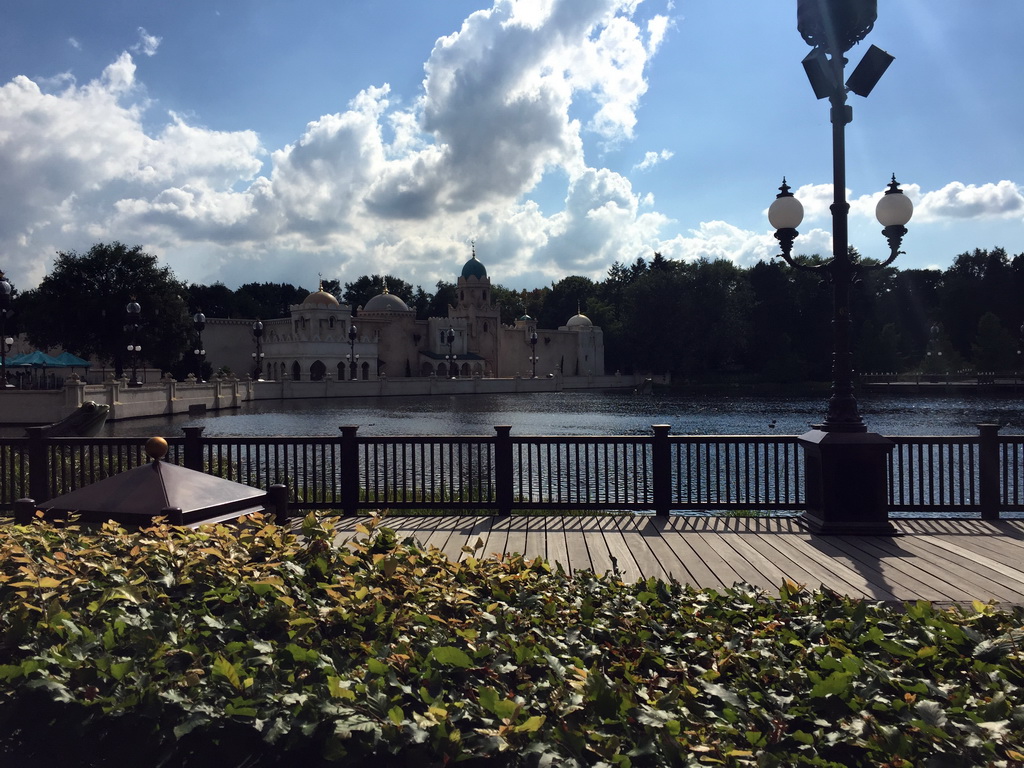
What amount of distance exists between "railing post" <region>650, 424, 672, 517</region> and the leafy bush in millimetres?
5425

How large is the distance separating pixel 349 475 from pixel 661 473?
154 inches

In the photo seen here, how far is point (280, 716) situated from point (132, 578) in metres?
1.49

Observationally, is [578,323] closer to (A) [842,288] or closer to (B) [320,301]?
(B) [320,301]

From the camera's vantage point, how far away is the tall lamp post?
27.3 feet

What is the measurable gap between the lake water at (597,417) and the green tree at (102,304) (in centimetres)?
949

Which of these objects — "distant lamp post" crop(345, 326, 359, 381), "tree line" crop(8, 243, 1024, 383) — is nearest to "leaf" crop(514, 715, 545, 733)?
"tree line" crop(8, 243, 1024, 383)

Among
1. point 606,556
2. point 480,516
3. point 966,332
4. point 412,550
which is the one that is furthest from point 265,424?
point 966,332

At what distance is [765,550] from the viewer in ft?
24.9

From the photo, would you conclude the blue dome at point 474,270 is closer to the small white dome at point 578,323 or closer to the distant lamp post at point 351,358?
the small white dome at point 578,323

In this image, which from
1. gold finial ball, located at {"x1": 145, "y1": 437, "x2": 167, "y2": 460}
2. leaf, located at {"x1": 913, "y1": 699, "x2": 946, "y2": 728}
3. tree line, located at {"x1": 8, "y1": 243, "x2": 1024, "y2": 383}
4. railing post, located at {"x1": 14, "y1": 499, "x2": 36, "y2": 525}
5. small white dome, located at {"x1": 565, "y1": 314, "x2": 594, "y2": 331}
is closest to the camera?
leaf, located at {"x1": 913, "y1": 699, "x2": 946, "y2": 728}

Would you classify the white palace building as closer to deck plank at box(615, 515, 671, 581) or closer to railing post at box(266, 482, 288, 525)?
deck plank at box(615, 515, 671, 581)

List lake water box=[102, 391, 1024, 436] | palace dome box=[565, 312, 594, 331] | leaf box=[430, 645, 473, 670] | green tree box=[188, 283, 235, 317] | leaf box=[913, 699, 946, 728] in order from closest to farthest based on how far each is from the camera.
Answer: leaf box=[913, 699, 946, 728] < leaf box=[430, 645, 473, 670] < lake water box=[102, 391, 1024, 436] < green tree box=[188, 283, 235, 317] < palace dome box=[565, 312, 594, 331]

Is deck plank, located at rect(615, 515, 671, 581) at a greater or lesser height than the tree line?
lesser

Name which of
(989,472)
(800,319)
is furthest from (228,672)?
(800,319)
